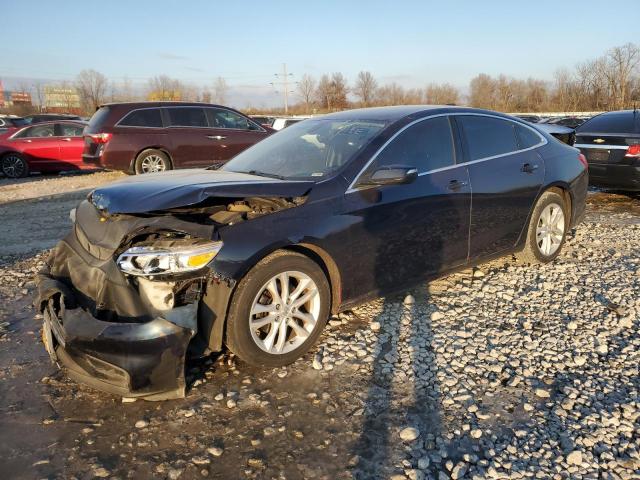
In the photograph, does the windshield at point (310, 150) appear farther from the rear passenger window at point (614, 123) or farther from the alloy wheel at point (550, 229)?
the rear passenger window at point (614, 123)

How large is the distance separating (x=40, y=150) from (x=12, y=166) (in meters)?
0.83

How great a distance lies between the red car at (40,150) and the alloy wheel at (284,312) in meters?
11.9

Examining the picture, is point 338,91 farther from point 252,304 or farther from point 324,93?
point 252,304

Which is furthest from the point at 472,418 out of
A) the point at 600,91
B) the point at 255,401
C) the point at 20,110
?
the point at 20,110

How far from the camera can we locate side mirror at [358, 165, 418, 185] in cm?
361

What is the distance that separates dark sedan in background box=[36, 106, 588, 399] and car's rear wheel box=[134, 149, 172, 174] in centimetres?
696

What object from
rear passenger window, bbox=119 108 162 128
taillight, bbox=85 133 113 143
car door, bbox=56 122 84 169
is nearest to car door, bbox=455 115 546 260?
rear passenger window, bbox=119 108 162 128

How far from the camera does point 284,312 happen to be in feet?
10.9

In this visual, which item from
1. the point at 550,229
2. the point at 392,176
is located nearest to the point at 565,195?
the point at 550,229

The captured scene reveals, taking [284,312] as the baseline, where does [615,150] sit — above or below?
above

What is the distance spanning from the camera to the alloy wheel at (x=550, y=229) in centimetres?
517

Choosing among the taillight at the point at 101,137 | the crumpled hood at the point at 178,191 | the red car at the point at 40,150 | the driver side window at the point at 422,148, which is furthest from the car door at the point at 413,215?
the red car at the point at 40,150

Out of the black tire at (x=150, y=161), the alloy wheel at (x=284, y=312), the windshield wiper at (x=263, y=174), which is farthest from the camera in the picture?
the black tire at (x=150, y=161)

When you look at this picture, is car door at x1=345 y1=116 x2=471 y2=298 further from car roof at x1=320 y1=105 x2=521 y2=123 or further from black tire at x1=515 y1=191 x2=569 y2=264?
black tire at x1=515 y1=191 x2=569 y2=264
